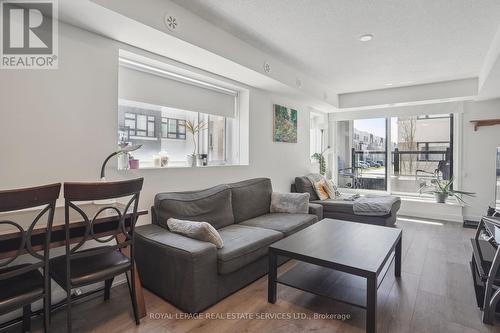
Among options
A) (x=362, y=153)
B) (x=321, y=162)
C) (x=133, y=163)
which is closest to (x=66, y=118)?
(x=133, y=163)

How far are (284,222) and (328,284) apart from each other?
3.55 feet

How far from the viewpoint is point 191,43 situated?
246 centimetres

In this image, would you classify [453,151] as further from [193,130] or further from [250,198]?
[193,130]

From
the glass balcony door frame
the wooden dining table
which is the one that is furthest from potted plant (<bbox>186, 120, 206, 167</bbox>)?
the glass balcony door frame

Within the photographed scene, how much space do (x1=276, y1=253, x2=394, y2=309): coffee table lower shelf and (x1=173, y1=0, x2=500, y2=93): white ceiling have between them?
2.30m

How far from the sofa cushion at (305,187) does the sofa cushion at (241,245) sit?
2.02 meters

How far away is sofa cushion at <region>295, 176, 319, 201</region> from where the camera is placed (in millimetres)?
4750

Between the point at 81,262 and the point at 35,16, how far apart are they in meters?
1.83

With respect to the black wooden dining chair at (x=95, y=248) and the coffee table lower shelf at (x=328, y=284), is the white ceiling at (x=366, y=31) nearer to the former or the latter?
the black wooden dining chair at (x=95, y=248)

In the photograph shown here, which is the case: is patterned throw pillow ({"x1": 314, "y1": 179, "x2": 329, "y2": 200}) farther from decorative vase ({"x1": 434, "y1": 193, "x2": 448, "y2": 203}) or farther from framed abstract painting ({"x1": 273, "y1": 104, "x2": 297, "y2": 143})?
decorative vase ({"x1": 434, "y1": 193, "x2": 448, "y2": 203})

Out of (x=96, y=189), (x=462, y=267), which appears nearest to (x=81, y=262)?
(x=96, y=189)

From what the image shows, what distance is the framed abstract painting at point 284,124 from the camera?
4.50 meters

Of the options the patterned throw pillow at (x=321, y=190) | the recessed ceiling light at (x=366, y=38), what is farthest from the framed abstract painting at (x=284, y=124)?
the recessed ceiling light at (x=366, y=38)

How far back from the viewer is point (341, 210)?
174 inches
